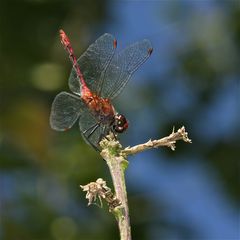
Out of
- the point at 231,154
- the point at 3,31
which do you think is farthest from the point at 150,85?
the point at 3,31

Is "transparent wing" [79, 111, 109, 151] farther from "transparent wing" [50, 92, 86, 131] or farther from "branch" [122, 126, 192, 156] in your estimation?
"branch" [122, 126, 192, 156]

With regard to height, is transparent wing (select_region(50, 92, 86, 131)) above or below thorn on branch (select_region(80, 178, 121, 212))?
above

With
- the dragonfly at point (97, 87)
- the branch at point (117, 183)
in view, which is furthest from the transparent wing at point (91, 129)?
the branch at point (117, 183)

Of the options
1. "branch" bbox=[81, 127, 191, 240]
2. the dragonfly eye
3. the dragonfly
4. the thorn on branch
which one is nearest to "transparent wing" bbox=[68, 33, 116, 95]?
the dragonfly

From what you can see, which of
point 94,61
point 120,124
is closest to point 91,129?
point 120,124

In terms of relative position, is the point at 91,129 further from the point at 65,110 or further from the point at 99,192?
the point at 99,192

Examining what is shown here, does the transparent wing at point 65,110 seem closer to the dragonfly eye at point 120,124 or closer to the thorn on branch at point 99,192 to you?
the dragonfly eye at point 120,124

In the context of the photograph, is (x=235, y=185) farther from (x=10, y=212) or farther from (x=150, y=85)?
(x=10, y=212)
